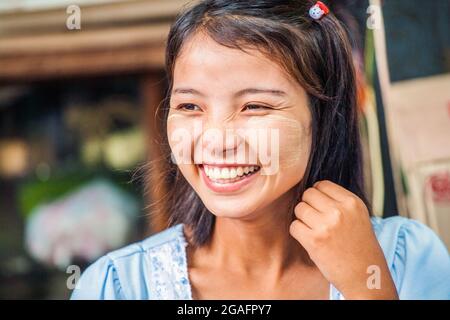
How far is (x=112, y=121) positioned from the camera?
2.08 metres

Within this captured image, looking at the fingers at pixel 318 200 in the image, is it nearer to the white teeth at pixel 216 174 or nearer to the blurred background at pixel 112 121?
the white teeth at pixel 216 174

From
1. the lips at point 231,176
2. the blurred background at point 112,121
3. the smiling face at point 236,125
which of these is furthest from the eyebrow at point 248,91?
the blurred background at point 112,121

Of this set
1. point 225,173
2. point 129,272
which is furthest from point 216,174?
point 129,272

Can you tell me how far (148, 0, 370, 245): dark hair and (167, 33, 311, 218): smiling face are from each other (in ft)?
0.07

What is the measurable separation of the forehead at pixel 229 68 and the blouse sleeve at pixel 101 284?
13.6 inches

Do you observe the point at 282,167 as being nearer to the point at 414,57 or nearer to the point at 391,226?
the point at 391,226

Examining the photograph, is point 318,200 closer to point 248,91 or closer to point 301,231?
point 301,231

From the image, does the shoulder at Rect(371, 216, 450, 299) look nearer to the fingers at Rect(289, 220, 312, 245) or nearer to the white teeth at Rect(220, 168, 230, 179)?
the fingers at Rect(289, 220, 312, 245)

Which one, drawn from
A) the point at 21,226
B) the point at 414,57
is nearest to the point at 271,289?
the point at 414,57

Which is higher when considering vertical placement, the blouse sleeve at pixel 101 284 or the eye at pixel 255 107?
the eye at pixel 255 107

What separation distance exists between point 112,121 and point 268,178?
1183 millimetres

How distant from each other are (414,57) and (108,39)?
828mm

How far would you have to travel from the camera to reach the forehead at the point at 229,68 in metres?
0.95

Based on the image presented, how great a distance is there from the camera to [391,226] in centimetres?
113
